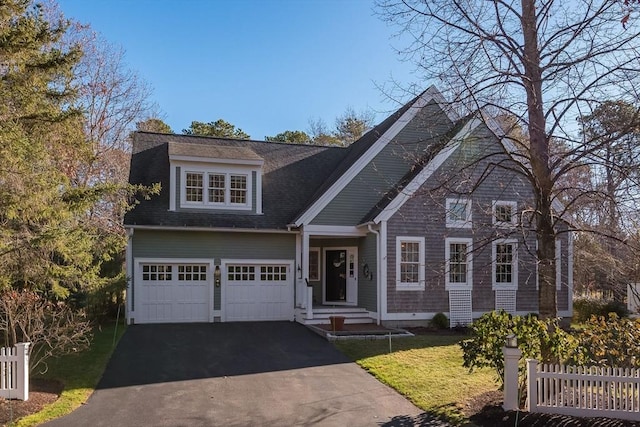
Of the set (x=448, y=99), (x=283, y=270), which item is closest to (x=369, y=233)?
(x=283, y=270)

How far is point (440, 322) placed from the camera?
15.5 m

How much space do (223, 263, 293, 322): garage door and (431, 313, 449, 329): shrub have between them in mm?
4727

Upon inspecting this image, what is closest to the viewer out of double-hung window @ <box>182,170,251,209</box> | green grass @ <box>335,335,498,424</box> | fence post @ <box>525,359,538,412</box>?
fence post @ <box>525,359,538,412</box>

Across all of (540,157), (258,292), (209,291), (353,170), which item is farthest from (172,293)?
(540,157)

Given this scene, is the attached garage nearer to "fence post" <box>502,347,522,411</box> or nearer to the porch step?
the porch step

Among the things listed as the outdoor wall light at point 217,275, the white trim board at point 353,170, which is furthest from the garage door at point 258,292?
the white trim board at point 353,170

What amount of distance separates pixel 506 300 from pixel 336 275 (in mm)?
5907

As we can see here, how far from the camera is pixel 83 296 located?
15.8 m

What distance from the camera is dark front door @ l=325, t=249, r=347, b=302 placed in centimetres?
1838

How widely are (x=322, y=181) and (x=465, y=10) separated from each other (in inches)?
479

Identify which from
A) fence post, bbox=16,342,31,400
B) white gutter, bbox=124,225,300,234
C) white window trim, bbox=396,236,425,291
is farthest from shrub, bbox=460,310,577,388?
white gutter, bbox=124,225,300,234

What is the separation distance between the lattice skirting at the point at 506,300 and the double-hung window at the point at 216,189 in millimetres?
8766

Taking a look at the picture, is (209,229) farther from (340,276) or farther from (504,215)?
(504,215)

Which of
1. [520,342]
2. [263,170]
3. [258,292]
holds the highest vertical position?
[263,170]
